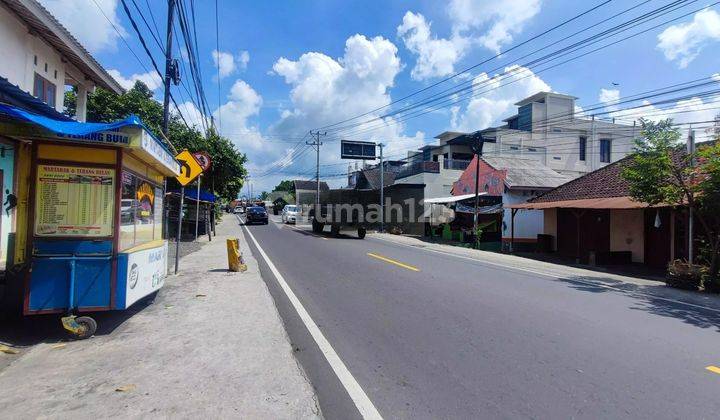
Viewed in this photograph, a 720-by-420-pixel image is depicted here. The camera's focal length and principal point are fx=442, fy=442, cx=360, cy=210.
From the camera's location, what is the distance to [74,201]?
6.00 meters

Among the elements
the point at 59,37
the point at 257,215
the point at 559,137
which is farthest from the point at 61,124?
the point at 559,137

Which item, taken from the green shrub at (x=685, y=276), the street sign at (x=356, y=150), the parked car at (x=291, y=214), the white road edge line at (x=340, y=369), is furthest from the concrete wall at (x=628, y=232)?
the parked car at (x=291, y=214)

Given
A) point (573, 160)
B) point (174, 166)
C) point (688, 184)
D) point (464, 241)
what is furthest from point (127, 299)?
point (573, 160)

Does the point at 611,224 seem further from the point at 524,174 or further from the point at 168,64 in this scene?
the point at 168,64

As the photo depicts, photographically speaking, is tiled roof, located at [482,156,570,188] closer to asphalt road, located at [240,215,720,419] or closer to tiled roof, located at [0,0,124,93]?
asphalt road, located at [240,215,720,419]

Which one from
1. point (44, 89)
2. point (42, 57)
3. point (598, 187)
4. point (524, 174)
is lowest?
point (598, 187)

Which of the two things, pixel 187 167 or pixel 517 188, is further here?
pixel 517 188

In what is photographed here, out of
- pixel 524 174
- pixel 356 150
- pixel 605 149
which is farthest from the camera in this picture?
pixel 356 150

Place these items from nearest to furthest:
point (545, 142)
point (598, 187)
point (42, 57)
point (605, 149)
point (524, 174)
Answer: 1. point (42, 57)
2. point (598, 187)
3. point (524, 174)
4. point (545, 142)
5. point (605, 149)

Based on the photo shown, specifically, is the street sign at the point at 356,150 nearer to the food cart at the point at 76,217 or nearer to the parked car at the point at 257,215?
the parked car at the point at 257,215

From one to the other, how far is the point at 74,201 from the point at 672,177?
14.7 meters

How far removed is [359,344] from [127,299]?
10.9 feet

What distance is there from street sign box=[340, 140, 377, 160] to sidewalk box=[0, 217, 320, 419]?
125 ft

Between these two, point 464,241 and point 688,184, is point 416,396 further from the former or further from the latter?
point 464,241
